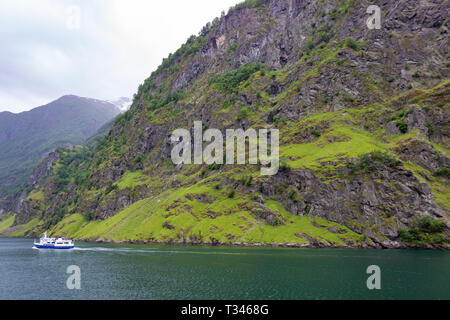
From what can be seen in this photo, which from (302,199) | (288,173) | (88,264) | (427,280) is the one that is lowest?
(88,264)

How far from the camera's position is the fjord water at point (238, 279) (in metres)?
57.3

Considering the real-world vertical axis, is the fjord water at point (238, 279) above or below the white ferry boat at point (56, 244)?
above

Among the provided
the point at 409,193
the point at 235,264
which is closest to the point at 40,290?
the point at 235,264

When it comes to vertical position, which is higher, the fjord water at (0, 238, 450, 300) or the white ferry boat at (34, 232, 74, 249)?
the fjord water at (0, 238, 450, 300)

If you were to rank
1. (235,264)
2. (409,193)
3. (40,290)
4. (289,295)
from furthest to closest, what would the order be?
(409,193)
(235,264)
(40,290)
(289,295)

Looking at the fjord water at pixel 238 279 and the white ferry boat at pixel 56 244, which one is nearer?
the fjord water at pixel 238 279

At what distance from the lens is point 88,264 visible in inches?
3890

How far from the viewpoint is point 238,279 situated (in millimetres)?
68875

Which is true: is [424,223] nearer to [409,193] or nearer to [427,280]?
[409,193]

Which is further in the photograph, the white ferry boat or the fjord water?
the white ferry boat

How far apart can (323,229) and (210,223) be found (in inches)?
2211

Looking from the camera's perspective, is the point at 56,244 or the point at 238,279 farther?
the point at 56,244

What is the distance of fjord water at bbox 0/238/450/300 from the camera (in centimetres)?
5728

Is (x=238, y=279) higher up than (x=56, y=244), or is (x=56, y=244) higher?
(x=238, y=279)
